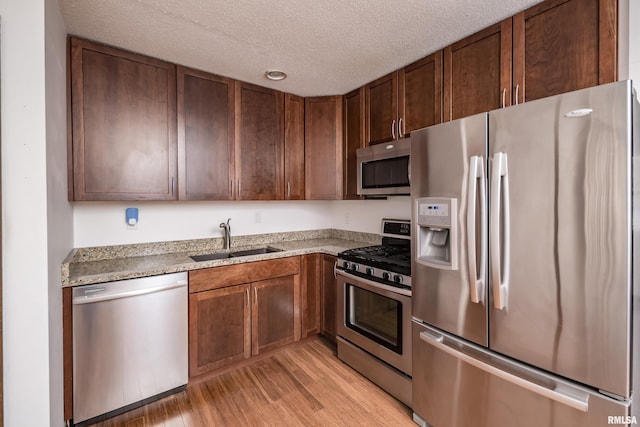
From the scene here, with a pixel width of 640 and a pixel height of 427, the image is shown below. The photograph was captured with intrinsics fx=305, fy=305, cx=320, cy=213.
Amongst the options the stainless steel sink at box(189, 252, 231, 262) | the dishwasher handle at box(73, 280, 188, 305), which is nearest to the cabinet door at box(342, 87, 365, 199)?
the stainless steel sink at box(189, 252, 231, 262)

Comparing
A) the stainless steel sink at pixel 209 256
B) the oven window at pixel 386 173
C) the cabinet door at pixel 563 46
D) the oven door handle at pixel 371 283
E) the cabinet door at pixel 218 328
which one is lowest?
the cabinet door at pixel 218 328

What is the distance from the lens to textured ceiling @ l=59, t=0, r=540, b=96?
1.62m

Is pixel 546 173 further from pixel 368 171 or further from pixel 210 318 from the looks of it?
pixel 210 318

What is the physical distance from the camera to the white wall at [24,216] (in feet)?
4.10

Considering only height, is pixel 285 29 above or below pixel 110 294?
above

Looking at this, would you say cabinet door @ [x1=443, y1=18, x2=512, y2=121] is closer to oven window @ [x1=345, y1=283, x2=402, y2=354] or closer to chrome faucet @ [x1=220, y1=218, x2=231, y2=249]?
oven window @ [x1=345, y1=283, x2=402, y2=354]

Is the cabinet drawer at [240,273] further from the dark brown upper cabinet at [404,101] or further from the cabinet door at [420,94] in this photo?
the cabinet door at [420,94]

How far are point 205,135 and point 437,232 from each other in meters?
1.89

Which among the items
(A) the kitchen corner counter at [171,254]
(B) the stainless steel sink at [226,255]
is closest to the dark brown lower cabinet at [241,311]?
(A) the kitchen corner counter at [171,254]

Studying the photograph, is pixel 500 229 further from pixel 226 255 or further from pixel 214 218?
pixel 214 218

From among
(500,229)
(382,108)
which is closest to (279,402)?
(500,229)

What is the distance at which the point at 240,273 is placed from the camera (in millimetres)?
2385

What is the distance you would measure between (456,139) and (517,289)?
0.78 metres

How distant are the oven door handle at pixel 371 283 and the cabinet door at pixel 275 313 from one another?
1.64 ft
